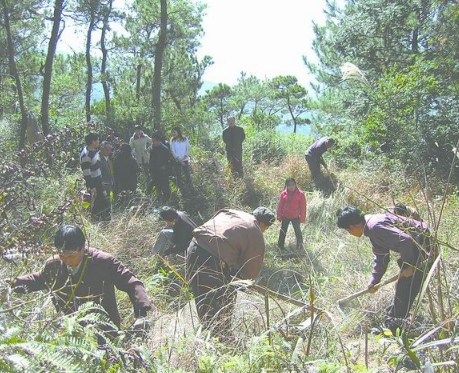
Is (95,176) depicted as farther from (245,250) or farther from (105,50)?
(105,50)

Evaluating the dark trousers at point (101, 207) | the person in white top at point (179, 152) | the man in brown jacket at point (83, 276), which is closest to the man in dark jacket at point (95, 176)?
the dark trousers at point (101, 207)

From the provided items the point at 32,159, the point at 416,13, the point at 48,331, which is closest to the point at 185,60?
the point at 416,13

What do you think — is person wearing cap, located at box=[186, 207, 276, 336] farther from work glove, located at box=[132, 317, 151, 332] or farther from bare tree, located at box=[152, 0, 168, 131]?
bare tree, located at box=[152, 0, 168, 131]

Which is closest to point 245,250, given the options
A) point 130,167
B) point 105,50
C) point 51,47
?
point 130,167

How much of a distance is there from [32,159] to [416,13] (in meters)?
11.1

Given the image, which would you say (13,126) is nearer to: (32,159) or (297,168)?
(297,168)

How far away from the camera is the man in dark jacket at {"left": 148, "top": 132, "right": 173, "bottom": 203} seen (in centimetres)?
866

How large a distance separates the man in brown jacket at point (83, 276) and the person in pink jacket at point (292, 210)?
4.64m

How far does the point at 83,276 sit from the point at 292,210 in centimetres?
488

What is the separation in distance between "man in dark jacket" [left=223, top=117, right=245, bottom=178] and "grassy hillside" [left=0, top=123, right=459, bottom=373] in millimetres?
240

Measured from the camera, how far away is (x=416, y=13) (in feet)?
40.8

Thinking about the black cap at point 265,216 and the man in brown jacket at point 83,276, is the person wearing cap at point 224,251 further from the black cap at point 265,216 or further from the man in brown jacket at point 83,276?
the man in brown jacket at point 83,276

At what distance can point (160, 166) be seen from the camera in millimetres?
8672

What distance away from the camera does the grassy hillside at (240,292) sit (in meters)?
1.75
